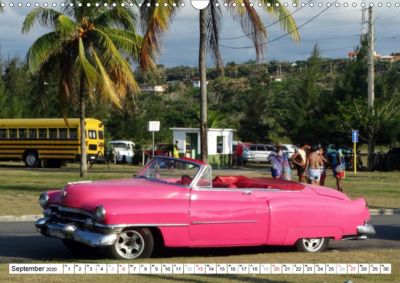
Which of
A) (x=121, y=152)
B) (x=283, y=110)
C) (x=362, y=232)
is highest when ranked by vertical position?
(x=283, y=110)

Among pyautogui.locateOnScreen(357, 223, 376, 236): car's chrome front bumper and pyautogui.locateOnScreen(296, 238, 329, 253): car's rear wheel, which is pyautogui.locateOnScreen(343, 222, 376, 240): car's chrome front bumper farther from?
pyautogui.locateOnScreen(296, 238, 329, 253): car's rear wheel

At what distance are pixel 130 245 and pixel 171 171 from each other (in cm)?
144

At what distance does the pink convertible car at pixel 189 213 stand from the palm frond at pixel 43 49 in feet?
58.2

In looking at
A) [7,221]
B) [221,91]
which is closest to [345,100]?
[7,221]

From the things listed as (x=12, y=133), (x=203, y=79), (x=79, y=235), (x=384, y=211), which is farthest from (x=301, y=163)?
(x=12, y=133)

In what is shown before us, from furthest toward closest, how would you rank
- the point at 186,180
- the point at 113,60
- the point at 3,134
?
the point at 3,134
the point at 113,60
the point at 186,180

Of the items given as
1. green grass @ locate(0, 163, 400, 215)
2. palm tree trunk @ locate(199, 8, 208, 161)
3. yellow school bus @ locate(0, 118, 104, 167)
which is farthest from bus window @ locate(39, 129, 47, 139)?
palm tree trunk @ locate(199, 8, 208, 161)

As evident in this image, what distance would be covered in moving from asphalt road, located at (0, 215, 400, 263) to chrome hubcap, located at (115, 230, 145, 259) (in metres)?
0.61

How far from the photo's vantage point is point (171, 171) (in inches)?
456

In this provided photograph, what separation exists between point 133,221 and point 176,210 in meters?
0.63

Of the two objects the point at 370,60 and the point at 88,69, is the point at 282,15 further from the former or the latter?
the point at 370,60

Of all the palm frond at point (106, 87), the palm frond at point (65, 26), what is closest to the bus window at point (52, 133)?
the palm frond at point (106, 87)

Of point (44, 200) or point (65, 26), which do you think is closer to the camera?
point (44, 200)

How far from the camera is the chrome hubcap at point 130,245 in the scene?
10594 mm
